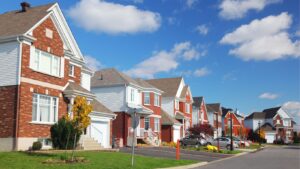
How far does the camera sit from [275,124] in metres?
108

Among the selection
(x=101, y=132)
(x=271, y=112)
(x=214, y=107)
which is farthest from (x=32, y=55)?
(x=271, y=112)

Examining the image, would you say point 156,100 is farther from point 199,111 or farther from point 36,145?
point 36,145

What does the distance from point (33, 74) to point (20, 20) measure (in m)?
4.86

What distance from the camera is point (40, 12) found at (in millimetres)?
27531

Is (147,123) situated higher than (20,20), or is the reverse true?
(20,20)

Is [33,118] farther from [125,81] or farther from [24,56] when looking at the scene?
[125,81]

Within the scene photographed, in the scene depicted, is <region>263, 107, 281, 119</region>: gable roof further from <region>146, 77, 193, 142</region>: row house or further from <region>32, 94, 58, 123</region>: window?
<region>32, 94, 58, 123</region>: window

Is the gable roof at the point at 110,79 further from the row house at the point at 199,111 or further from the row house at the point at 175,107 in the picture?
the row house at the point at 199,111

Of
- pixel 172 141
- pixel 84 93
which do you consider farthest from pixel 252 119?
pixel 84 93

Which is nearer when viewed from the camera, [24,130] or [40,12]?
[24,130]

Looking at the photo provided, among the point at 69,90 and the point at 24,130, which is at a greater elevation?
the point at 69,90

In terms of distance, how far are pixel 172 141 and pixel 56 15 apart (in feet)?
103

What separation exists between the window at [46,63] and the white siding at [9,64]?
1.29 m

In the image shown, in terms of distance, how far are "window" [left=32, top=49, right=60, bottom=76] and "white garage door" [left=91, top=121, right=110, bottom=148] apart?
22.2 feet
